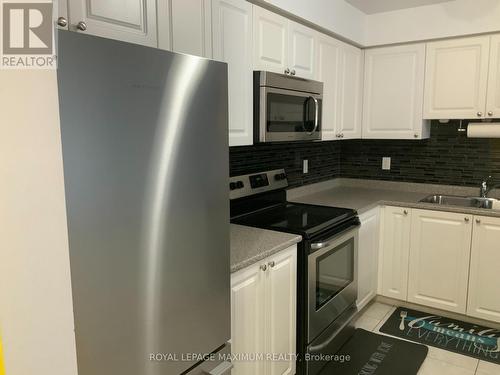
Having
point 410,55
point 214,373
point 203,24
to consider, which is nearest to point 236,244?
point 214,373

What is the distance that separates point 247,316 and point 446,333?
182cm

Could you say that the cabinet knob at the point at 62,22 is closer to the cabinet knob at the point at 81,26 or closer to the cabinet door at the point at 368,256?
the cabinet knob at the point at 81,26

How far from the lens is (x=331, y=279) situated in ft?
7.53

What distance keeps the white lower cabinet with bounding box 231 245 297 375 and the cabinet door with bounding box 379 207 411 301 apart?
4.42 feet

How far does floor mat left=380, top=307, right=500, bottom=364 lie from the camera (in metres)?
2.47

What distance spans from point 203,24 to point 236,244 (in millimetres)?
991

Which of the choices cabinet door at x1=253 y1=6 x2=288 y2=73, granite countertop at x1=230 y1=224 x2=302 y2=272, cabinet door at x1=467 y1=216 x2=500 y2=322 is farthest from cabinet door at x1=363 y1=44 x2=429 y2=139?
granite countertop at x1=230 y1=224 x2=302 y2=272

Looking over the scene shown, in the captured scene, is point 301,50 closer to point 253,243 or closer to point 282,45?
point 282,45

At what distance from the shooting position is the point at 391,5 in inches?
113

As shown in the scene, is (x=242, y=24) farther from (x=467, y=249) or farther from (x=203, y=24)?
(x=467, y=249)

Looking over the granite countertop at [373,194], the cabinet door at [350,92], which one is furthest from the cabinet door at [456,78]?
the granite countertop at [373,194]

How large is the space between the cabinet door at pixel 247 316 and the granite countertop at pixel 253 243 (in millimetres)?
47

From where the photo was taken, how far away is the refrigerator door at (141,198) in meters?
0.84

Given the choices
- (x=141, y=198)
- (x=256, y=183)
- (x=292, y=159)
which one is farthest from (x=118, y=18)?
(x=292, y=159)
